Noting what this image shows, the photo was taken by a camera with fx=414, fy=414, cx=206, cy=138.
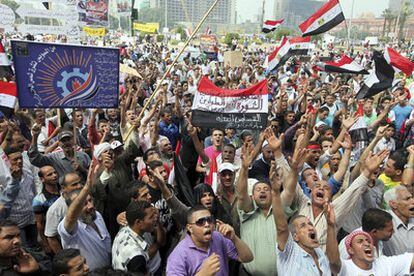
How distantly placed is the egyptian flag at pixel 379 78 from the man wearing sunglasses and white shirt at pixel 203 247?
594 cm

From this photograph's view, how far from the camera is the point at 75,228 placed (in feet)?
10.3

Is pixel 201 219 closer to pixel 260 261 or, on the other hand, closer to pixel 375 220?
pixel 260 261

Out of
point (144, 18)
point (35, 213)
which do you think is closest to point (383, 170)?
point (35, 213)

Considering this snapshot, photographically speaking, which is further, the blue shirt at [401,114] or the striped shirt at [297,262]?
the blue shirt at [401,114]

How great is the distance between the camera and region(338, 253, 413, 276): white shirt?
119 inches

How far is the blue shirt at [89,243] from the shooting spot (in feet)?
10.2

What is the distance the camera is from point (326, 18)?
8.98 meters

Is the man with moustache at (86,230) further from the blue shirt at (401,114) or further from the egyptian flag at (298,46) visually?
the egyptian flag at (298,46)

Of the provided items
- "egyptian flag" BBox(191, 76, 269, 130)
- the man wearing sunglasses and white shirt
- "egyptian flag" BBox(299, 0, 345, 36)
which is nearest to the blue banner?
"egyptian flag" BBox(191, 76, 269, 130)

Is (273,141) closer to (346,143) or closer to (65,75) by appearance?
(346,143)

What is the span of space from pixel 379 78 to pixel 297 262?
620 centimetres

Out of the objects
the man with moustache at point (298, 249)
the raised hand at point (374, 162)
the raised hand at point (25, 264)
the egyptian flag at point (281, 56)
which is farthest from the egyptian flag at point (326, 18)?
the raised hand at point (25, 264)

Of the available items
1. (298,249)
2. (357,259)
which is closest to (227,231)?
(298,249)

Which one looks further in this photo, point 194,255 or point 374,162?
point 374,162
